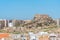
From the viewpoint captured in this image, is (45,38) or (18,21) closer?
(45,38)

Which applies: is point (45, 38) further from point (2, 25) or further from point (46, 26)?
point (2, 25)

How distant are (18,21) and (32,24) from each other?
214 cm

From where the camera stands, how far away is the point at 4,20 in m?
18.2

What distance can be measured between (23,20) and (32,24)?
8.67 feet

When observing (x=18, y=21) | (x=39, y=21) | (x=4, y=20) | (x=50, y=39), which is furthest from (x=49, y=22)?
(x=50, y=39)

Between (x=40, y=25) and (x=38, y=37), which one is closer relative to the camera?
(x=38, y=37)

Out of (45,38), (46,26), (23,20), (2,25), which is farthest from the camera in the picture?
(23,20)

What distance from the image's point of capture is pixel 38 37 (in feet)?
32.1

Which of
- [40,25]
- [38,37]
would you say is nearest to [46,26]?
[40,25]

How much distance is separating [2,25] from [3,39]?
7.65 metres

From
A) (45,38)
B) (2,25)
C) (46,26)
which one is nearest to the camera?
(45,38)

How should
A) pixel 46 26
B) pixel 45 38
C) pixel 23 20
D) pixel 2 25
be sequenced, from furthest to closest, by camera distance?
pixel 23 20 < pixel 2 25 < pixel 46 26 < pixel 45 38

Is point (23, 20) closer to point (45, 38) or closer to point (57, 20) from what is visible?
point (57, 20)

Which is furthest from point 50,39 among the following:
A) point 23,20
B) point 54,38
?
point 23,20
